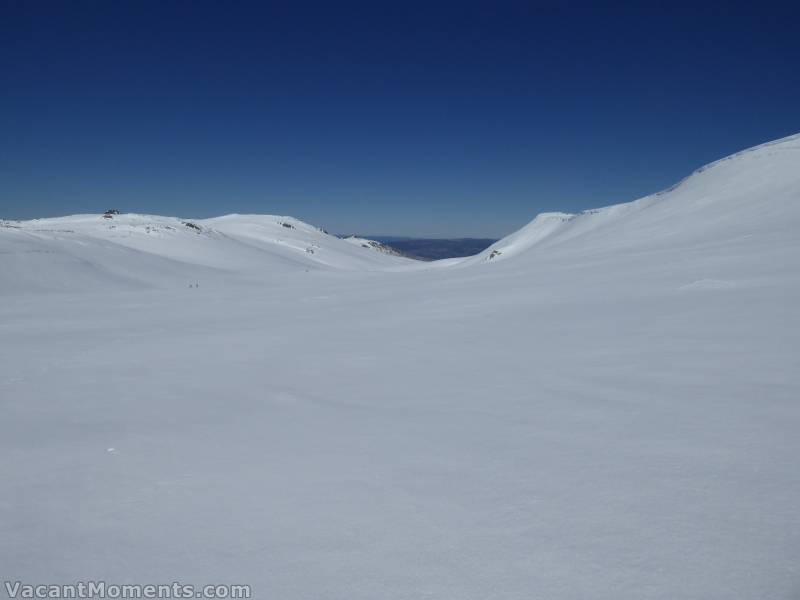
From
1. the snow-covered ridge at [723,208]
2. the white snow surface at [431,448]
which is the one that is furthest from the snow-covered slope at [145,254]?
the snow-covered ridge at [723,208]

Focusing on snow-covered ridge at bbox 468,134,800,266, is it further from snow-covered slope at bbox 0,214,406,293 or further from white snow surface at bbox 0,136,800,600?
snow-covered slope at bbox 0,214,406,293

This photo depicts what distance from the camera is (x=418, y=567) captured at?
6.76 ft

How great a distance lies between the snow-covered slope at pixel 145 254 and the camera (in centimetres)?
1481

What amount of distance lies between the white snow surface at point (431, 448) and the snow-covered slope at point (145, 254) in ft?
28.9

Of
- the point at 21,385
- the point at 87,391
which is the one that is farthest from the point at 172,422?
the point at 21,385

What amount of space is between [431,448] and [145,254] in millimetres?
20090

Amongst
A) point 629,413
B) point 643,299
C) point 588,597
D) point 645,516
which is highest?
point 643,299

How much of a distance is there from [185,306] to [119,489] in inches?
296

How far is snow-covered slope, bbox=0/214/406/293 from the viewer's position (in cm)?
1481

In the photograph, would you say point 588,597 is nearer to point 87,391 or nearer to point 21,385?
point 87,391

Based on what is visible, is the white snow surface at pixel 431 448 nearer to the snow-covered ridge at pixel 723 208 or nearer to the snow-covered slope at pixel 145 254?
the snow-covered ridge at pixel 723 208

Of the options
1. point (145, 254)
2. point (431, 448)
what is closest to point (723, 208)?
point (431, 448)

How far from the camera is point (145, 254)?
65.7 ft

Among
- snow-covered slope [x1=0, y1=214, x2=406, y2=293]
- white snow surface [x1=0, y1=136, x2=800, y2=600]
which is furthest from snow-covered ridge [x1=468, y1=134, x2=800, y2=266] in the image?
snow-covered slope [x1=0, y1=214, x2=406, y2=293]
